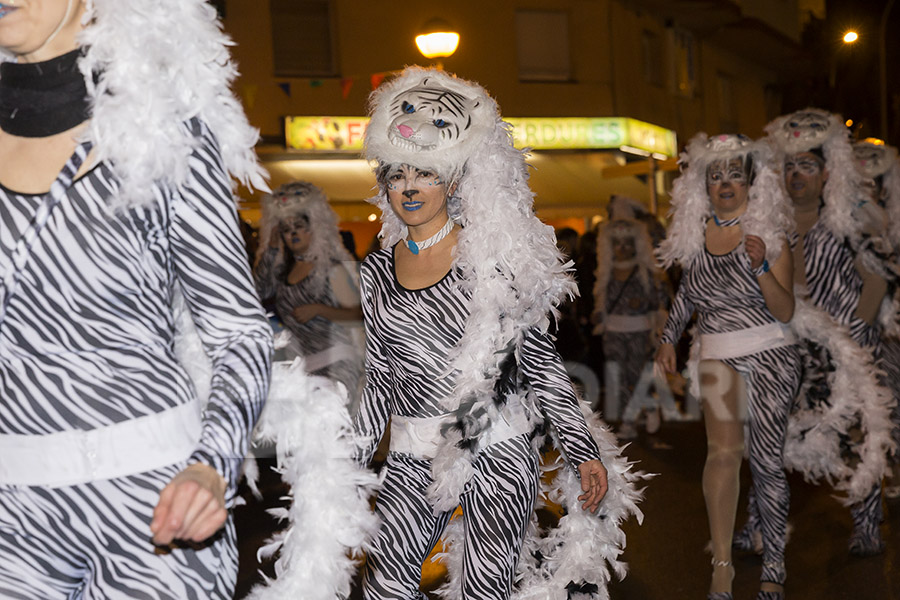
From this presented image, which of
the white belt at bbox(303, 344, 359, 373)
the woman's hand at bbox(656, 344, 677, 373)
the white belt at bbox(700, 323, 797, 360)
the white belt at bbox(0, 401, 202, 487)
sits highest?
the white belt at bbox(0, 401, 202, 487)

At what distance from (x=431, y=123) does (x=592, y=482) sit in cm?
130

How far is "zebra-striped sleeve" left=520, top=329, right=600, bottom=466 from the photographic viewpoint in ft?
11.7

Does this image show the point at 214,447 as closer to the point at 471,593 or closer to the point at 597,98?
the point at 471,593

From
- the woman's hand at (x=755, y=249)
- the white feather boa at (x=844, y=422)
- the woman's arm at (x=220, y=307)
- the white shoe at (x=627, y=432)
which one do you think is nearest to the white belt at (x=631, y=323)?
the white shoe at (x=627, y=432)

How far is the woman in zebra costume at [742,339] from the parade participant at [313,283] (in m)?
2.72

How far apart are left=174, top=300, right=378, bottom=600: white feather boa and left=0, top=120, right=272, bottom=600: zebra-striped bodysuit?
35 cm

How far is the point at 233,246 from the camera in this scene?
6.46ft

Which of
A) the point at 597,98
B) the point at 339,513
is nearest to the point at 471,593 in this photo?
the point at 339,513

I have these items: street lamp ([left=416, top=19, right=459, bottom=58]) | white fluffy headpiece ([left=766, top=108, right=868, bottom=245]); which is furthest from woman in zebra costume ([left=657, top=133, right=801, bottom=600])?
street lamp ([left=416, top=19, right=459, bottom=58])

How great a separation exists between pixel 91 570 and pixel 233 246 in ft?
1.99

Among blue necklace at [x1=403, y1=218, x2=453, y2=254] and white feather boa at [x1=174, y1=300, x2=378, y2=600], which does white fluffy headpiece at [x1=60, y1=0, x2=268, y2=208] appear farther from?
blue necklace at [x1=403, y1=218, x2=453, y2=254]

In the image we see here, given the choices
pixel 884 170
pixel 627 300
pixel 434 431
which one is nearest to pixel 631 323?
pixel 627 300

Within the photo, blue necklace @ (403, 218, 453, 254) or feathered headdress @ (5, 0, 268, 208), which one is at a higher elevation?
feathered headdress @ (5, 0, 268, 208)

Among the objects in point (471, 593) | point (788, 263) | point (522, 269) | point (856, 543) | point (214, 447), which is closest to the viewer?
point (214, 447)
